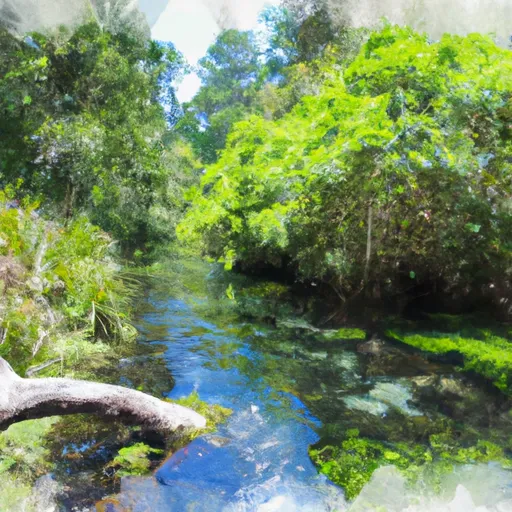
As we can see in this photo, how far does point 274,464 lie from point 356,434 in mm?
808

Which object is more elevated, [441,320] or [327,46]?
[327,46]

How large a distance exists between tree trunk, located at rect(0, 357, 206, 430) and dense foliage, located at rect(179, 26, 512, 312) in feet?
11.9

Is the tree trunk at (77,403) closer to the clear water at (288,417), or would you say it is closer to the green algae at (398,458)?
the clear water at (288,417)

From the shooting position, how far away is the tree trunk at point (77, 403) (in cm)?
282

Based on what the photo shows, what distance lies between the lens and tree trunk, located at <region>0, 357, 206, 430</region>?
9.26ft

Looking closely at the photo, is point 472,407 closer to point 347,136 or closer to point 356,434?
point 356,434

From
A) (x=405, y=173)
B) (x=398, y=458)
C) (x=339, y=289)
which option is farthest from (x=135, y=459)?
(x=339, y=289)

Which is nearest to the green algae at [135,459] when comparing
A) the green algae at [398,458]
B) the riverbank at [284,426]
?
the riverbank at [284,426]

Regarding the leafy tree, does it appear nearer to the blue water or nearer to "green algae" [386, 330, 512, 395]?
"green algae" [386, 330, 512, 395]

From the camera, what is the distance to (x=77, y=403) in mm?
3027

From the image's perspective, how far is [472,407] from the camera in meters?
4.19

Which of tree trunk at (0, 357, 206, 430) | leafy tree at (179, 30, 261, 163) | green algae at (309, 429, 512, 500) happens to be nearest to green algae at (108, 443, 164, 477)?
tree trunk at (0, 357, 206, 430)

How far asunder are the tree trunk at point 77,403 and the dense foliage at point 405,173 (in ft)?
11.9

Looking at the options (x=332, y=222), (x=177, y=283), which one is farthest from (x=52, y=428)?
(x=177, y=283)
